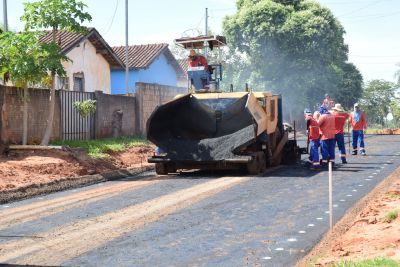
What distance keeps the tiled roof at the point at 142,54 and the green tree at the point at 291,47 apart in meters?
6.02

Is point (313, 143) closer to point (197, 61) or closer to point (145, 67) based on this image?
point (197, 61)

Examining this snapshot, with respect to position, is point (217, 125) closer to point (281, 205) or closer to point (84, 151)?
point (84, 151)

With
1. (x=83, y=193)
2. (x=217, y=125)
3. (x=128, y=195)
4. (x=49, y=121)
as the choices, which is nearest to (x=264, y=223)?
(x=128, y=195)

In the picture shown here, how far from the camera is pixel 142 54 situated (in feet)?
136

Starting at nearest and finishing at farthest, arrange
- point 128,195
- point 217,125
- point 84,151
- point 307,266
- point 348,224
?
point 307,266, point 348,224, point 128,195, point 217,125, point 84,151

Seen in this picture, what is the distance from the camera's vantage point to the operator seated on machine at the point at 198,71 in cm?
1742

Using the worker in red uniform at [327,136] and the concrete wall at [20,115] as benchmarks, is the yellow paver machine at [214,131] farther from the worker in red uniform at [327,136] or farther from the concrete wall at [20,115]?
the concrete wall at [20,115]

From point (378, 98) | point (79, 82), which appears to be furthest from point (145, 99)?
point (378, 98)

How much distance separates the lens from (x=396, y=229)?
7512 mm

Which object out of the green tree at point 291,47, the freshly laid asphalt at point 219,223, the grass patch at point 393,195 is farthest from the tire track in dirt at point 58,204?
the green tree at point 291,47

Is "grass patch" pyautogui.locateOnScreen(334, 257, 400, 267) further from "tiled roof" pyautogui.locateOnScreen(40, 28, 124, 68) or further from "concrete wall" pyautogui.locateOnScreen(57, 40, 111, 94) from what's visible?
"concrete wall" pyautogui.locateOnScreen(57, 40, 111, 94)

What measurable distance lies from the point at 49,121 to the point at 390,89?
67.4m

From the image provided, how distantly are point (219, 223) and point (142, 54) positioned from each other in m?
33.8

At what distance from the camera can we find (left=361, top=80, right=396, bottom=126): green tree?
7494 cm
